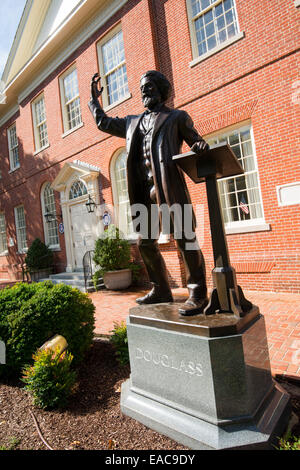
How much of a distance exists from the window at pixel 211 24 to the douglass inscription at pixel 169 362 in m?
7.31

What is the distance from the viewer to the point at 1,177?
16422 mm

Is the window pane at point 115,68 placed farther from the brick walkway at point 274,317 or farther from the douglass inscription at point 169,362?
the douglass inscription at point 169,362

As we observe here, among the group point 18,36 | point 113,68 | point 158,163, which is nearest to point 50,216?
point 113,68

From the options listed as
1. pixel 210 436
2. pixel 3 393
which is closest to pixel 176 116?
pixel 210 436

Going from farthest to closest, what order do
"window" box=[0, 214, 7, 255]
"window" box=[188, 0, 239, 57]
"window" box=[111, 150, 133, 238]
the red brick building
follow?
"window" box=[0, 214, 7, 255]
"window" box=[111, 150, 133, 238]
"window" box=[188, 0, 239, 57]
the red brick building

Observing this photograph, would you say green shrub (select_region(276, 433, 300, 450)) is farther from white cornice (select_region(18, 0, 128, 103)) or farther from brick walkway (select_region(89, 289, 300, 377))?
white cornice (select_region(18, 0, 128, 103))

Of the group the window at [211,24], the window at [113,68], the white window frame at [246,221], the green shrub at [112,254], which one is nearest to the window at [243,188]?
the white window frame at [246,221]

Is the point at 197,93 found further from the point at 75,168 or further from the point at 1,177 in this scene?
the point at 1,177

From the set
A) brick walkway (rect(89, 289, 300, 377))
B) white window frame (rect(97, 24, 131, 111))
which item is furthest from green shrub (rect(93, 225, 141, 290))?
white window frame (rect(97, 24, 131, 111))

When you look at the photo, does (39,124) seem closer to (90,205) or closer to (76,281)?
(90,205)

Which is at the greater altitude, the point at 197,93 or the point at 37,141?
the point at 37,141

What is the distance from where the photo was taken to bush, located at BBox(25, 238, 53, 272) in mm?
11953

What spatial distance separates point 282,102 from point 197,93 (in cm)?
225

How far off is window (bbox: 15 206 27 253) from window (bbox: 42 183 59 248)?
2.79 meters
